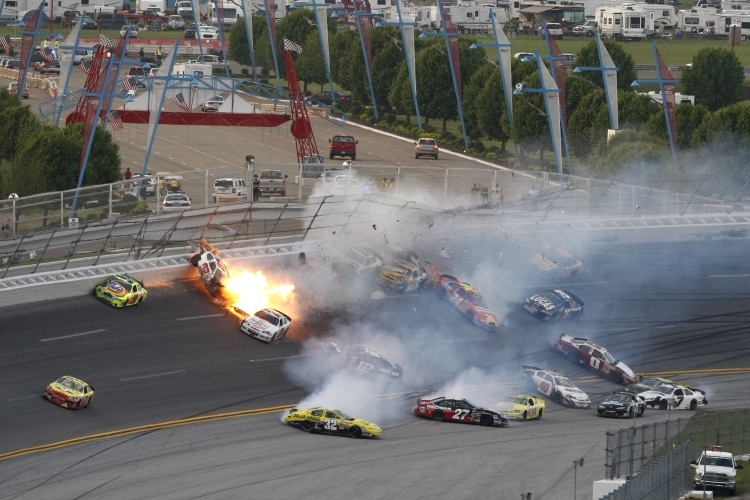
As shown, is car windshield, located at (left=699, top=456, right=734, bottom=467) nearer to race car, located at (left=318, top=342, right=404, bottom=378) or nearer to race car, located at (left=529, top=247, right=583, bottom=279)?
race car, located at (left=318, top=342, right=404, bottom=378)

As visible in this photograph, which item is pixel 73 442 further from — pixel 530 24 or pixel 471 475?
pixel 530 24

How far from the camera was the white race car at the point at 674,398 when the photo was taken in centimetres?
4875

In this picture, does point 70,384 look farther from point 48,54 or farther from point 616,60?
point 48,54

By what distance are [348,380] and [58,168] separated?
87.8 ft

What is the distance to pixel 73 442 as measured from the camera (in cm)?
4356

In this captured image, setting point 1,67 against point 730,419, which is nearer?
point 730,419

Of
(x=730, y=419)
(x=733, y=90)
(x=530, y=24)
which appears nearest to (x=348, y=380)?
(x=730, y=419)

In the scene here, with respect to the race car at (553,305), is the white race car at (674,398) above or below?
below

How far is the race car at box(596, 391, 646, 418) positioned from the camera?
47.2 m

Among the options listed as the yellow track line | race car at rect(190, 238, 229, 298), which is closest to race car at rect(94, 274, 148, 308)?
race car at rect(190, 238, 229, 298)

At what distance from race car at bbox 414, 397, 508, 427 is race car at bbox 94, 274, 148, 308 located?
1290 cm

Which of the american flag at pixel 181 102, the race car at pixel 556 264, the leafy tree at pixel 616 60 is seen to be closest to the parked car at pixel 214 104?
the american flag at pixel 181 102

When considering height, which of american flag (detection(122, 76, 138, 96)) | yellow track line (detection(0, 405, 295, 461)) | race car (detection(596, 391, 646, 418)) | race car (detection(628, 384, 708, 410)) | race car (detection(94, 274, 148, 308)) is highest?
american flag (detection(122, 76, 138, 96))

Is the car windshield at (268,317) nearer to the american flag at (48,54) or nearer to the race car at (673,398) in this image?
the race car at (673,398)
